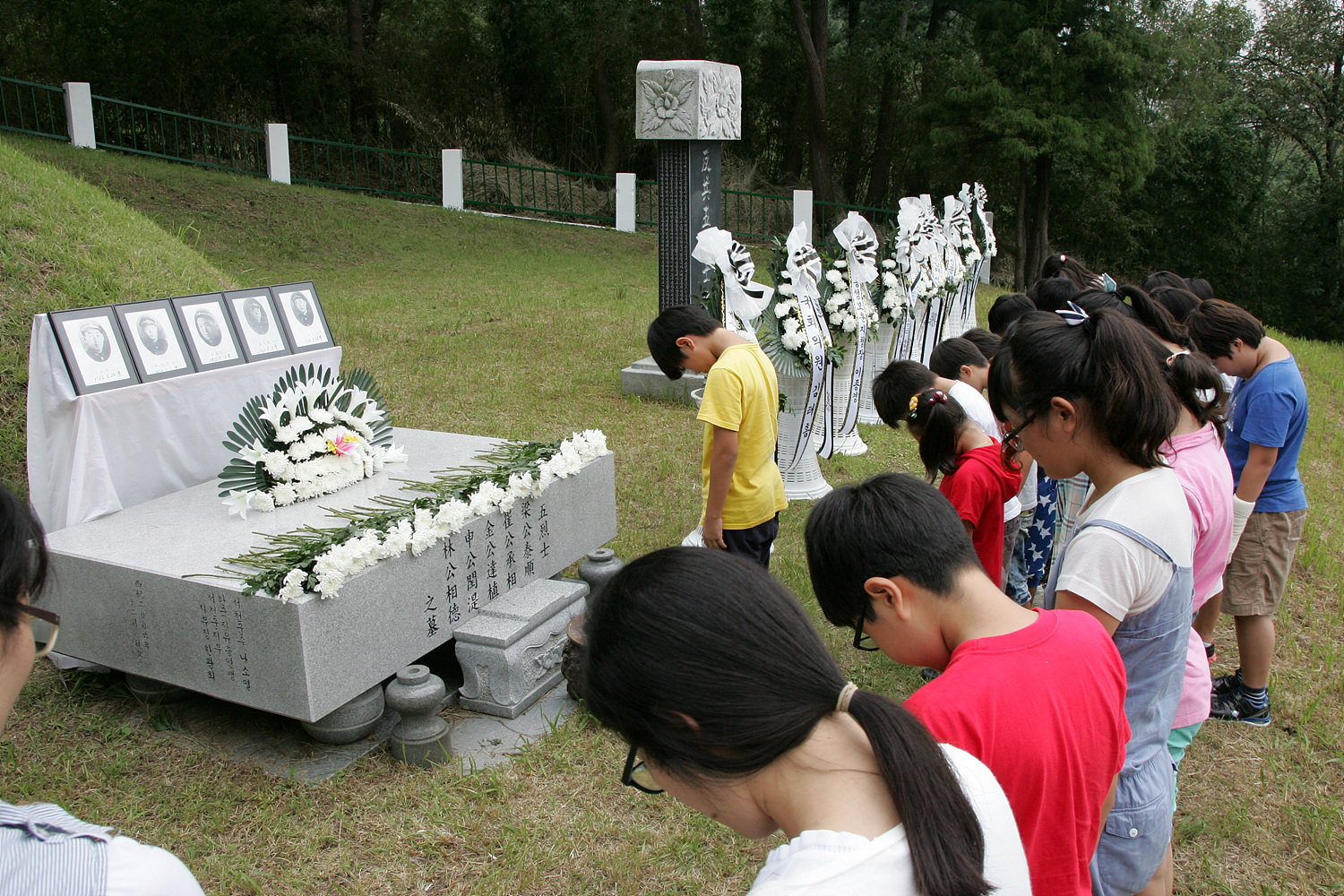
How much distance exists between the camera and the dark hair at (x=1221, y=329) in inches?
134

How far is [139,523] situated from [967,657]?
11.7ft

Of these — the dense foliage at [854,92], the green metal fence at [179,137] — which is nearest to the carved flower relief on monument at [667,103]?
the dense foliage at [854,92]

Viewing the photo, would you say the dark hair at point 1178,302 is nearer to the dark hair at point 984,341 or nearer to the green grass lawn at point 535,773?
the dark hair at point 984,341

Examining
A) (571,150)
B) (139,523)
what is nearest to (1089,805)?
(139,523)

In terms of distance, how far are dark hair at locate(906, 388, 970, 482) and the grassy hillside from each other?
460 cm

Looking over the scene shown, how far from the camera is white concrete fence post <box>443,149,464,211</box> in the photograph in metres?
17.0

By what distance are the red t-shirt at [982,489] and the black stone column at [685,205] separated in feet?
18.0

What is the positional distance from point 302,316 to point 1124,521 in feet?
15.5

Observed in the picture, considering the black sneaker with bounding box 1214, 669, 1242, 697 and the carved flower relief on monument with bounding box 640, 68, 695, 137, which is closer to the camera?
the black sneaker with bounding box 1214, 669, 1242, 697

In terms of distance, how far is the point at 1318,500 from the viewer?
6242 mm

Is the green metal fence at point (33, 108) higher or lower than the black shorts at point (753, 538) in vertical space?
higher

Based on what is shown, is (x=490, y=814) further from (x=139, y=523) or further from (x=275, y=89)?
(x=275, y=89)

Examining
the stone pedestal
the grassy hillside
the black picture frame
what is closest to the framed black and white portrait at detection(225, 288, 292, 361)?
the black picture frame

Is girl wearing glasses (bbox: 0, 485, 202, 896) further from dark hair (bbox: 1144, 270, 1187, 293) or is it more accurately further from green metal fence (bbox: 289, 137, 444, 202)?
green metal fence (bbox: 289, 137, 444, 202)
